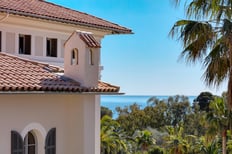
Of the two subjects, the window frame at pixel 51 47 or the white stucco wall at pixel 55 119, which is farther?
the window frame at pixel 51 47

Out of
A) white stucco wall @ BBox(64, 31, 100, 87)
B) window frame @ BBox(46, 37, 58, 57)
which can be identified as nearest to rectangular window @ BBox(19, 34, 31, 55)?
window frame @ BBox(46, 37, 58, 57)

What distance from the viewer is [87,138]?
45.3ft

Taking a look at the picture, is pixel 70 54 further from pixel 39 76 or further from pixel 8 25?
pixel 8 25

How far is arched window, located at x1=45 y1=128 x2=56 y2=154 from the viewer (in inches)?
521

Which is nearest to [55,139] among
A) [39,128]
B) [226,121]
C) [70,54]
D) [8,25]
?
[39,128]

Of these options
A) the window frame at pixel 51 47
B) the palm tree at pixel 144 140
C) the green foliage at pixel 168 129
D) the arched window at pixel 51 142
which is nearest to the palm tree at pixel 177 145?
the green foliage at pixel 168 129

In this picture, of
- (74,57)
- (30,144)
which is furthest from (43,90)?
(74,57)

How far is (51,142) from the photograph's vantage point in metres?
13.4

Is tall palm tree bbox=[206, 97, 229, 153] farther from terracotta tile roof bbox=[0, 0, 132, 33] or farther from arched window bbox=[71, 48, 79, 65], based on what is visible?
arched window bbox=[71, 48, 79, 65]

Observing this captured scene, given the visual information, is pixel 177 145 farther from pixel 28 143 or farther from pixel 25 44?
pixel 28 143

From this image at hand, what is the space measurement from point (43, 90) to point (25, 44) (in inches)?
234

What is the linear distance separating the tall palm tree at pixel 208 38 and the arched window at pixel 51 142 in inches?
192

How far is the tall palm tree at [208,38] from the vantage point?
14.5 metres

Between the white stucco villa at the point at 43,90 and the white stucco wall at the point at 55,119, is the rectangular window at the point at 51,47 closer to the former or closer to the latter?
the white stucco villa at the point at 43,90
